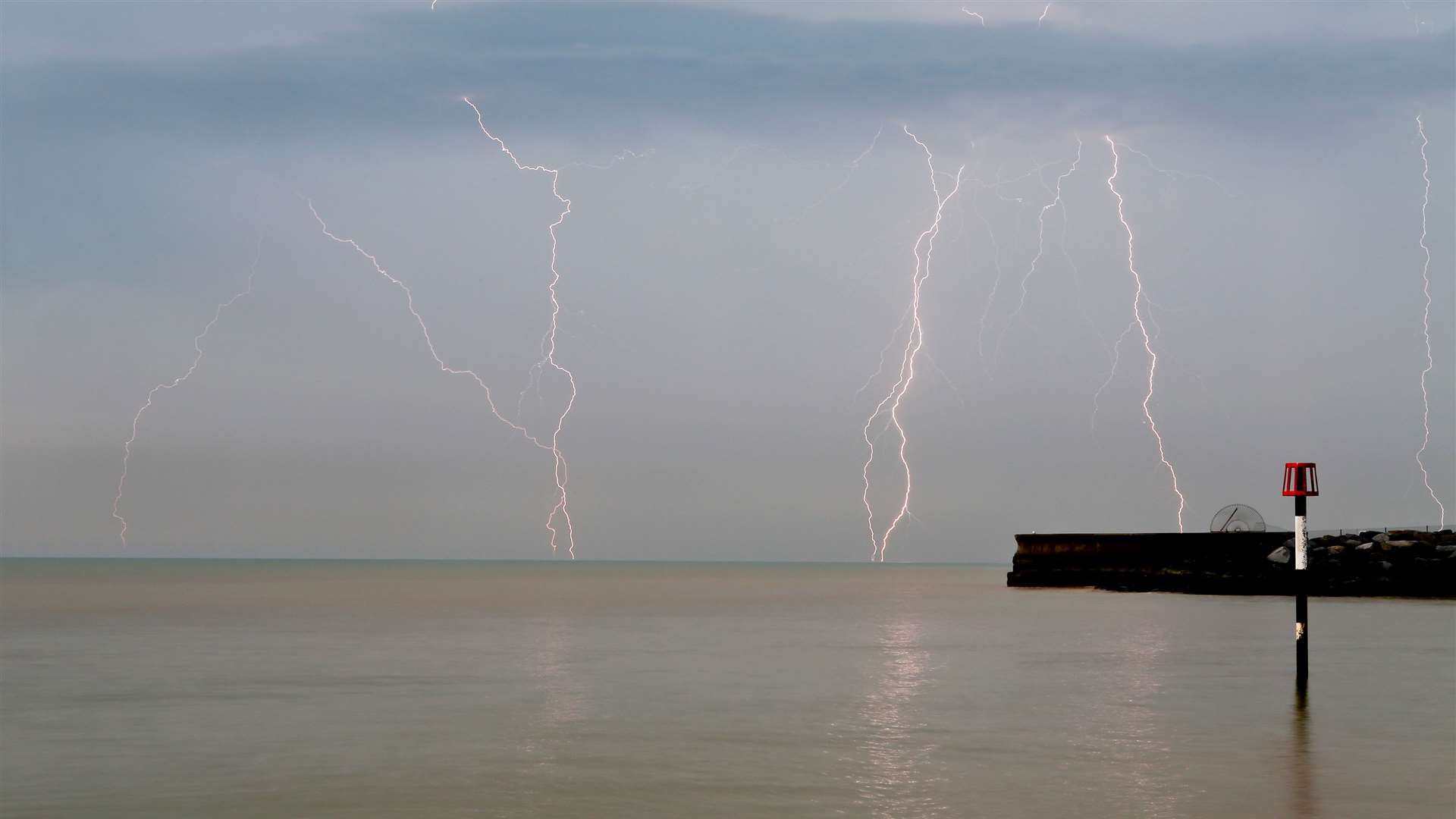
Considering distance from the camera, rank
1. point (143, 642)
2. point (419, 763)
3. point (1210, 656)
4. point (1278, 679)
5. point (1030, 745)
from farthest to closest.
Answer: point (143, 642)
point (1210, 656)
point (1278, 679)
point (1030, 745)
point (419, 763)

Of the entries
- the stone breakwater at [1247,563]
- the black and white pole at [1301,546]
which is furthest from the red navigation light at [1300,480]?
the stone breakwater at [1247,563]

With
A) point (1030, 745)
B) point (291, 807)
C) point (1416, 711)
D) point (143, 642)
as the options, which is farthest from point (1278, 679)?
point (143, 642)

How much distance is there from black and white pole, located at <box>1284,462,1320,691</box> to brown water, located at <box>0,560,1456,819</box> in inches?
18.9

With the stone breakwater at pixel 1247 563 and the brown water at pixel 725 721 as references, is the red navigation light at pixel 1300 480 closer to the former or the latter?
the brown water at pixel 725 721

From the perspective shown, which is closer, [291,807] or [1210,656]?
[291,807]

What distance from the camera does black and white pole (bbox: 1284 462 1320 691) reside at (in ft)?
62.0

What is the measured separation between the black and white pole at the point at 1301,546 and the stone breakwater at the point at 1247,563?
25847mm

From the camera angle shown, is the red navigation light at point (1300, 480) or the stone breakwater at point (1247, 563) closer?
the red navigation light at point (1300, 480)

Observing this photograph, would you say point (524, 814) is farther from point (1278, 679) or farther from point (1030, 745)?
point (1278, 679)

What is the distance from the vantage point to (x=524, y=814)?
10.6m

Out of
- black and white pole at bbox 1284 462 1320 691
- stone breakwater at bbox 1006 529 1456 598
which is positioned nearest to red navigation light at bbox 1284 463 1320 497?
black and white pole at bbox 1284 462 1320 691

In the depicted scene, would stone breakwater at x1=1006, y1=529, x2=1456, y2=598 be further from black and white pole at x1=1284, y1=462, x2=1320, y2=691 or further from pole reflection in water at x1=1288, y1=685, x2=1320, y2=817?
pole reflection in water at x1=1288, y1=685, x2=1320, y2=817

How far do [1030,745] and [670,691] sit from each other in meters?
6.21

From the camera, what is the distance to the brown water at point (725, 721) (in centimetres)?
1130
